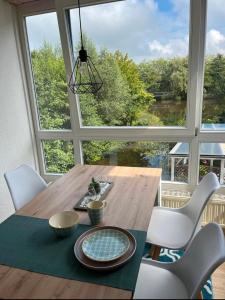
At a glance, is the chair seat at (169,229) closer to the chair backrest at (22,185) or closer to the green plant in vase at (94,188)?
the green plant in vase at (94,188)

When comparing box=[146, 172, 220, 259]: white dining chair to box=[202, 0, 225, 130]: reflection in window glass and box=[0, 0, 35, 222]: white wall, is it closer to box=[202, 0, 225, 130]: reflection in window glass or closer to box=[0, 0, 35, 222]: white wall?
box=[202, 0, 225, 130]: reflection in window glass

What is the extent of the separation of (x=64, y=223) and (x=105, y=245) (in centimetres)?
30

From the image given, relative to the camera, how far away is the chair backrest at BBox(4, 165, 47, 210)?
1.91 meters

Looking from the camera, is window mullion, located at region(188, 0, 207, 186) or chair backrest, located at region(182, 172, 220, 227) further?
window mullion, located at region(188, 0, 207, 186)

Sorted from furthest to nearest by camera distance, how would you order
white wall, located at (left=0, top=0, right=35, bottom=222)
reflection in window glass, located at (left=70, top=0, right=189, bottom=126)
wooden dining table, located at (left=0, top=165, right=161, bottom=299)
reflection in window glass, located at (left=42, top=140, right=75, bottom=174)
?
reflection in window glass, located at (left=42, top=140, right=75, bottom=174) < white wall, located at (left=0, top=0, right=35, bottom=222) < reflection in window glass, located at (left=70, top=0, right=189, bottom=126) < wooden dining table, located at (left=0, top=165, right=161, bottom=299)

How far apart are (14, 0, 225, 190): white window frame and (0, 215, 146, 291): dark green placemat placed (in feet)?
4.64

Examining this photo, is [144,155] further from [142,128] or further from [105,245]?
[105,245]

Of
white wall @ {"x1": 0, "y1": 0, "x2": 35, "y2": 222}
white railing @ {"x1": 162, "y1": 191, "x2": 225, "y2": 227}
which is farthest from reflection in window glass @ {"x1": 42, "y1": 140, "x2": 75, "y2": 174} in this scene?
white railing @ {"x1": 162, "y1": 191, "x2": 225, "y2": 227}

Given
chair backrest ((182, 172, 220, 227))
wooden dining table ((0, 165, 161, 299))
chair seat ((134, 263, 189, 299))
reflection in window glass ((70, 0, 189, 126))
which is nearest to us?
wooden dining table ((0, 165, 161, 299))

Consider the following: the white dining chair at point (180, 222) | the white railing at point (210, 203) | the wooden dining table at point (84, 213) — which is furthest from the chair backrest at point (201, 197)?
the white railing at point (210, 203)

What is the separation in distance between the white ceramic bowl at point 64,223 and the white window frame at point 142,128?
4.59 ft

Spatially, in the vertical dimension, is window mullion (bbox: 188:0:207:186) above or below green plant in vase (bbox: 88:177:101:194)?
above

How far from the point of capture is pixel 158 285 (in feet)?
4.03

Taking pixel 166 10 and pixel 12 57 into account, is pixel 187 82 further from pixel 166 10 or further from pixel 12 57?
pixel 12 57
